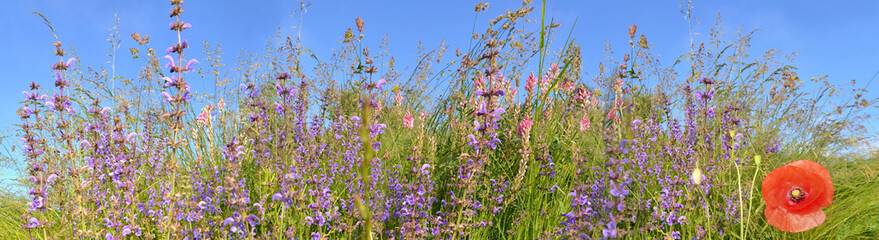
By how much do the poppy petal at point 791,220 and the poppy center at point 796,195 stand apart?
79 millimetres

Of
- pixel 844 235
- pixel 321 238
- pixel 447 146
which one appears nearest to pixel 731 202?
pixel 844 235

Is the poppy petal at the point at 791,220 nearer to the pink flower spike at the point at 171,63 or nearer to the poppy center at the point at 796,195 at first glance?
the poppy center at the point at 796,195

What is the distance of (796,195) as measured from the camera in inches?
121

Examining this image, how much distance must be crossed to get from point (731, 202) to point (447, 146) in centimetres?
165

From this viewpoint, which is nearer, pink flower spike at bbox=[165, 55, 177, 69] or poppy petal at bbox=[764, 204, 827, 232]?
pink flower spike at bbox=[165, 55, 177, 69]

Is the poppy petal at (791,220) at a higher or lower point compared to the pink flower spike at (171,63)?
lower

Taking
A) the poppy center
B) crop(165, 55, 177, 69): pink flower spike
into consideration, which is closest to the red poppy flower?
the poppy center

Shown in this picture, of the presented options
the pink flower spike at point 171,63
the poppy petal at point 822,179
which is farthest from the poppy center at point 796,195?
the pink flower spike at point 171,63

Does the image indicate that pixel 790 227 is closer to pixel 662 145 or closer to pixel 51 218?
pixel 662 145

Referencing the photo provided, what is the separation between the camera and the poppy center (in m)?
3.05

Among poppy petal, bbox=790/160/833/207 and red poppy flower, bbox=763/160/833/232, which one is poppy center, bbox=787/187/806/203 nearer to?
red poppy flower, bbox=763/160/833/232

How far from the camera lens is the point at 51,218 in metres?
3.93

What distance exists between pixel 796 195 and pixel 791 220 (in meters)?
0.14

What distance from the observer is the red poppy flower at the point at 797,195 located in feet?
9.97
